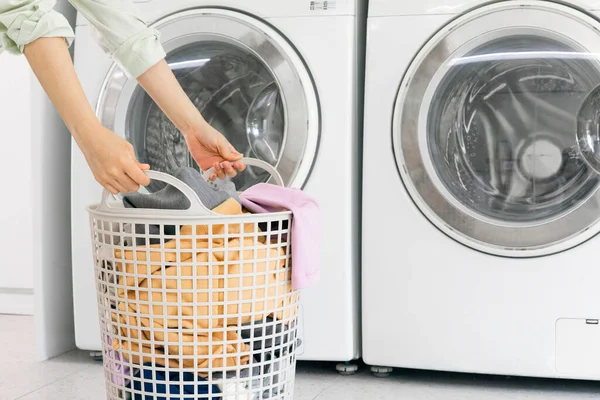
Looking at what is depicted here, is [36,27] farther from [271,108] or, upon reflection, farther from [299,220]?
[271,108]

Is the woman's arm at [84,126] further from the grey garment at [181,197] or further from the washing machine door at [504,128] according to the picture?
the washing machine door at [504,128]

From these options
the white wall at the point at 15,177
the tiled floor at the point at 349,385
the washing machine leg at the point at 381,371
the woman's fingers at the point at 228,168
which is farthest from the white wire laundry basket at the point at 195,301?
the white wall at the point at 15,177

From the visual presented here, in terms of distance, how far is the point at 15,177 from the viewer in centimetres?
205

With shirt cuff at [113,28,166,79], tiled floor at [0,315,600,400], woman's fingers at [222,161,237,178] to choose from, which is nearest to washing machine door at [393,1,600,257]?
tiled floor at [0,315,600,400]

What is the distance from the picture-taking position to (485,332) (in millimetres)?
1429

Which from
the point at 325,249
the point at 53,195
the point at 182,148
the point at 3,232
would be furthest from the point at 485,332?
the point at 3,232

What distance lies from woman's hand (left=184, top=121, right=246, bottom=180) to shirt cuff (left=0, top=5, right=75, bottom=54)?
Answer: 261 mm

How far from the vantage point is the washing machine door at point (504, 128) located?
1376 millimetres

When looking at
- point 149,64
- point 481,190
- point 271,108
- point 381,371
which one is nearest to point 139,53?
point 149,64

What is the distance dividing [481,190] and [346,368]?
→ 448 millimetres

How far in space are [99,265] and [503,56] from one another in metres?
0.83

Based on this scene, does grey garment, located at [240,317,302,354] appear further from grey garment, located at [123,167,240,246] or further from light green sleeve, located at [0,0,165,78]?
light green sleeve, located at [0,0,165,78]

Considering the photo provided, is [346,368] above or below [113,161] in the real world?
below

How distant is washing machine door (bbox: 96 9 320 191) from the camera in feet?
4.82
